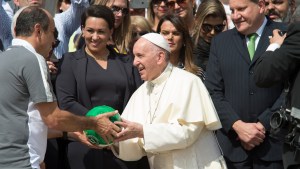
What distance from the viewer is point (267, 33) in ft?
23.2

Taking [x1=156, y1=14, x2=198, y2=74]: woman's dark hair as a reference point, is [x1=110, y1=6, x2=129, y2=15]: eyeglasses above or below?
above

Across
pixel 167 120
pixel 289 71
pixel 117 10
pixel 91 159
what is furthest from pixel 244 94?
pixel 117 10

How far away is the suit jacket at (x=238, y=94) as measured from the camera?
682 cm

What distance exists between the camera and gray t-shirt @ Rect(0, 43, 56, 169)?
18.1 ft

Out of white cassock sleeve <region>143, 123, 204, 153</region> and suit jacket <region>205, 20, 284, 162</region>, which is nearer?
white cassock sleeve <region>143, 123, 204, 153</region>

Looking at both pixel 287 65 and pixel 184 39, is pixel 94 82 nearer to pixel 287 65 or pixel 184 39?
pixel 184 39

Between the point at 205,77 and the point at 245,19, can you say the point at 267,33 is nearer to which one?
→ the point at 245,19

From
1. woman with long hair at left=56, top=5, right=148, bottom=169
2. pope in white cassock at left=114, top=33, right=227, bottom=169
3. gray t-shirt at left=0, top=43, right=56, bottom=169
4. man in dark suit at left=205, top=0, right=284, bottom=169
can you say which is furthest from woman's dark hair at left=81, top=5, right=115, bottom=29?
gray t-shirt at left=0, top=43, right=56, bottom=169

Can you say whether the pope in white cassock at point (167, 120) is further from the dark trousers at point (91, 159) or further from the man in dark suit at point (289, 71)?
the man in dark suit at point (289, 71)

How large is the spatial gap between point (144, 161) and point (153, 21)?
2.39 meters

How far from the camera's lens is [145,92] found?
264 inches

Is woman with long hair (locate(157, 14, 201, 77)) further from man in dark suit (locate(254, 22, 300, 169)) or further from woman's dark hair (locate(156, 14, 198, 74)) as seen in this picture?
man in dark suit (locate(254, 22, 300, 169))

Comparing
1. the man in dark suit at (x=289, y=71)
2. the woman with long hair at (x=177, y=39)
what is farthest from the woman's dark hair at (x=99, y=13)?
the man in dark suit at (x=289, y=71)

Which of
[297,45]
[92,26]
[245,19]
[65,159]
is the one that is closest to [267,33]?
[245,19]
